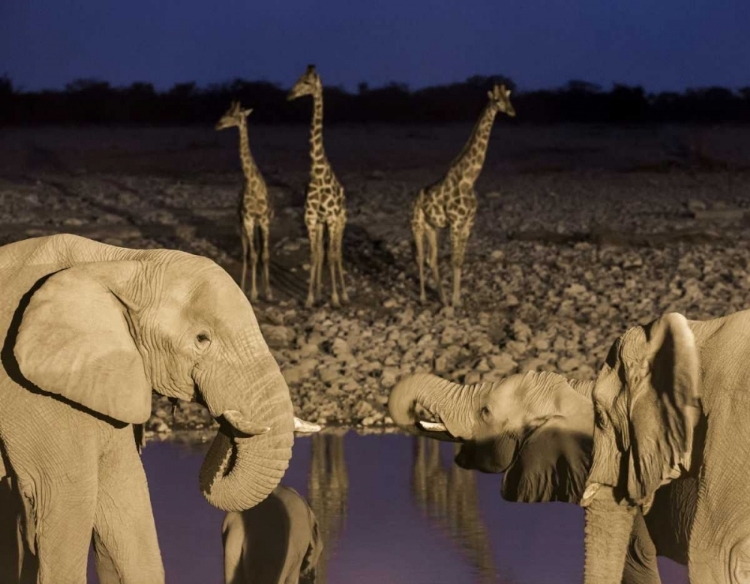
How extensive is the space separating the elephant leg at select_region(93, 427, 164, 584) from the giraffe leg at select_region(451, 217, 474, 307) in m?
9.23

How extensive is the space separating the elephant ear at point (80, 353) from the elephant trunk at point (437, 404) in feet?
5.25

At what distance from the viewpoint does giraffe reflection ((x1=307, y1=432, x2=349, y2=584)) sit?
8586 mm

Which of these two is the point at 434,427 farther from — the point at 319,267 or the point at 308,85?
the point at 308,85

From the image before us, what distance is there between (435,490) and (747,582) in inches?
186

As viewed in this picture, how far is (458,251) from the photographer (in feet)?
49.8

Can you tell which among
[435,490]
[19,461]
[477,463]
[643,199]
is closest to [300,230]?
[643,199]

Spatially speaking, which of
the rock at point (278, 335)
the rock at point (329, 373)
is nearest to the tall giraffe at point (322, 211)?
the rock at point (278, 335)

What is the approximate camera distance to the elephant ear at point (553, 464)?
649cm

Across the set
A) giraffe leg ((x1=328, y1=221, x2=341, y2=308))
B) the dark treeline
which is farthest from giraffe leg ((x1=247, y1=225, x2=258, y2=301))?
the dark treeline


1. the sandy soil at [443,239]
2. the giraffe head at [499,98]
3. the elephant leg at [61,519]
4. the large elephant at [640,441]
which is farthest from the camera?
the giraffe head at [499,98]

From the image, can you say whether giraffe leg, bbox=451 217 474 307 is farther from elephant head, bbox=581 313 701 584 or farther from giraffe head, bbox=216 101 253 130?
elephant head, bbox=581 313 701 584

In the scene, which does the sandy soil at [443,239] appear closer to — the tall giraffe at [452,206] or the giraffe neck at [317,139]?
the tall giraffe at [452,206]

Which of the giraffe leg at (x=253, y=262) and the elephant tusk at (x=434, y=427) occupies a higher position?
the elephant tusk at (x=434, y=427)

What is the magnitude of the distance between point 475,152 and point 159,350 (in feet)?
33.6
